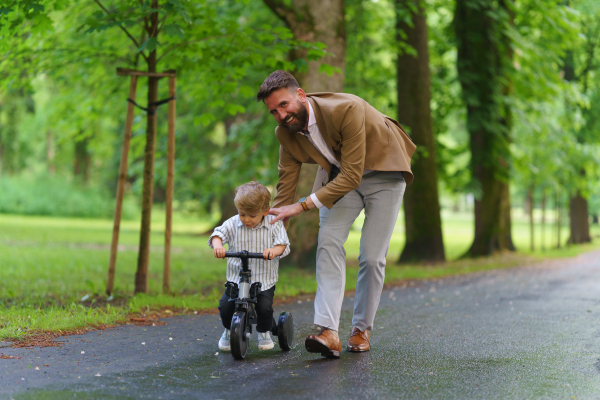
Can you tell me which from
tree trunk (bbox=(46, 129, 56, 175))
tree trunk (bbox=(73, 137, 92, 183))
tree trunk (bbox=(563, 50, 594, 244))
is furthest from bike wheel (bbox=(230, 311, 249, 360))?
tree trunk (bbox=(46, 129, 56, 175))

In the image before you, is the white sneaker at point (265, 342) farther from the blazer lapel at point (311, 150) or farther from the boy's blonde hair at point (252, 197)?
the blazer lapel at point (311, 150)

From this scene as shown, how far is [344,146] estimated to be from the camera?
413cm

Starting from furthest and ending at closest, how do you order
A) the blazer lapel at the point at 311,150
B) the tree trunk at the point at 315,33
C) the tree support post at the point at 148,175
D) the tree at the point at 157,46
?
the tree trunk at the point at 315,33
the tree support post at the point at 148,175
the tree at the point at 157,46
the blazer lapel at the point at 311,150

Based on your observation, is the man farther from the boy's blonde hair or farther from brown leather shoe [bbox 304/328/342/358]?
the boy's blonde hair

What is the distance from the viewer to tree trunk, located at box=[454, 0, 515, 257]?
1402 cm

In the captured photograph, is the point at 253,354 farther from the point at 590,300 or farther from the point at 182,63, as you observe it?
the point at 590,300

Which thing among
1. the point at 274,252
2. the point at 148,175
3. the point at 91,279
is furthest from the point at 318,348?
the point at 91,279

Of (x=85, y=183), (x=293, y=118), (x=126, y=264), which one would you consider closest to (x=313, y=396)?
(x=293, y=118)

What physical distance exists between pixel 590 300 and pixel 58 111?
9464 mm

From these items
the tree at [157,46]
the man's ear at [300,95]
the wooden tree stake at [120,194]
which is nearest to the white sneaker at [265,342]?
the man's ear at [300,95]

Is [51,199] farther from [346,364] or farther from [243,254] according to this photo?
[346,364]

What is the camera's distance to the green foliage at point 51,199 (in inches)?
1276

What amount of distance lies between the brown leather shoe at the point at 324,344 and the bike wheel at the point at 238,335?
44cm

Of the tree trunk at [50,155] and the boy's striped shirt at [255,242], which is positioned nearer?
the boy's striped shirt at [255,242]
